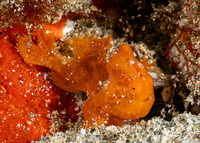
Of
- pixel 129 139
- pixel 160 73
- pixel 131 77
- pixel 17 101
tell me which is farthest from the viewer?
pixel 160 73

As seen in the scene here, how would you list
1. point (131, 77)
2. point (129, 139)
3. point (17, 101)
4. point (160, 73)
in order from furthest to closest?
point (160, 73) < point (17, 101) < point (131, 77) < point (129, 139)

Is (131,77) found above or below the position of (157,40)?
below

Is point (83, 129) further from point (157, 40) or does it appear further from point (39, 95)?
point (157, 40)

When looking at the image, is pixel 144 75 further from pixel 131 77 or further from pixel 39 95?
pixel 39 95

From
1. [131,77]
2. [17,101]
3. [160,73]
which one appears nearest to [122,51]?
[131,77]

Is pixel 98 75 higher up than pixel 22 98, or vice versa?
pixel 98 75

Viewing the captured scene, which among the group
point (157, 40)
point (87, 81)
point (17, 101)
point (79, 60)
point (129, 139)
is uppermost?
point (157, 40)

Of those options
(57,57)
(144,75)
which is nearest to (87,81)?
(57,57)

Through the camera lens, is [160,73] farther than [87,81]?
Yes
